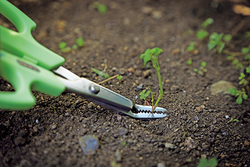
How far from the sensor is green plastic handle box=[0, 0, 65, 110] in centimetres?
108

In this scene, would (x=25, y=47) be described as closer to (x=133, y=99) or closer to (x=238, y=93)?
(x=133, y=99)

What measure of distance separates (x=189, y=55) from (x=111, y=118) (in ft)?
3.69

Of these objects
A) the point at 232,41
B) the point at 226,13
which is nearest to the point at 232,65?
the point at 232,41

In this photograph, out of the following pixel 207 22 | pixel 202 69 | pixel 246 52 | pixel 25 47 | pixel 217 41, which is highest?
pixel 207 22

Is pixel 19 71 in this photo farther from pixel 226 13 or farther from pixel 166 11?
pixel 226 13

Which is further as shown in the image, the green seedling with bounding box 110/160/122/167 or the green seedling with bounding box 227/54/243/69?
the green seedling with bounding box 227/54/243/69

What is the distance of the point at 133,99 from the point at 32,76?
0.77m

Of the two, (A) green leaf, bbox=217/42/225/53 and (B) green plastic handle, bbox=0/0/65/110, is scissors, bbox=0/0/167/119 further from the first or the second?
(A) green leaf, bbox=217/42/225/53

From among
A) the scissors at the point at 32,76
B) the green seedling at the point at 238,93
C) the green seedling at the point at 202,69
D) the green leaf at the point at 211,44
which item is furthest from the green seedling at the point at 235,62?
the scissors at the point at 32,76

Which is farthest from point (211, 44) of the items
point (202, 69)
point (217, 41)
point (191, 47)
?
point (202, 69)

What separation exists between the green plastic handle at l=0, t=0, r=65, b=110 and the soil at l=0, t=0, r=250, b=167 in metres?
0.32

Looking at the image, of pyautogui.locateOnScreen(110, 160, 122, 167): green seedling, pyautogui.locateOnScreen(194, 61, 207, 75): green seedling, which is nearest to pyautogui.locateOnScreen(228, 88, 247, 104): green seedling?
pyautogui.locateOnScreen(194, 61, 207, 75): green seedling

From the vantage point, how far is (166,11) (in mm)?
2475

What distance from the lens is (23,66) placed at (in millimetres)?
1151
